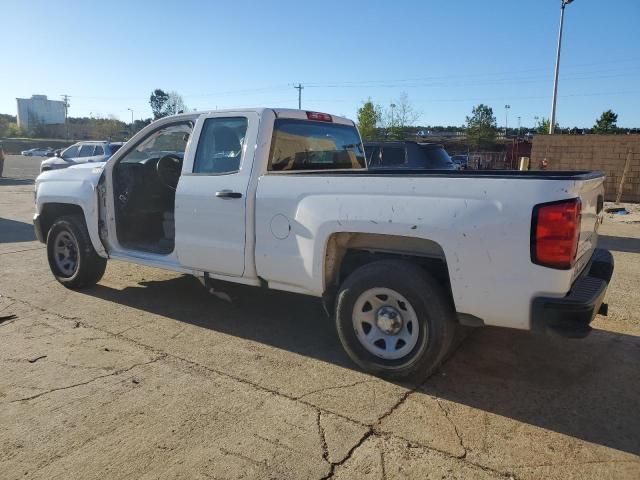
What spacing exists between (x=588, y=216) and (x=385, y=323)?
1.54 metres

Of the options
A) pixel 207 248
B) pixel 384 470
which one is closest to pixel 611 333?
pixel 384 470

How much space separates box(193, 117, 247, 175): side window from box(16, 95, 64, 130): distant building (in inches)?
5091

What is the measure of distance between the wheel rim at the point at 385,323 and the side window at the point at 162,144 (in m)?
2.55

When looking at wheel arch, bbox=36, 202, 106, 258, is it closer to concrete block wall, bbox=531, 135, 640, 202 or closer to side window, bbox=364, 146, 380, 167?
side window, bbox=364, 146, 380, 167

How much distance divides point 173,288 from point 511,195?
169 inches

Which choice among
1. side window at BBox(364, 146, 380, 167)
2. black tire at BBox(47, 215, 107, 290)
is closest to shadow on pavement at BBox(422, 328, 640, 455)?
black tire at BBox(47, 215, 107, 290)

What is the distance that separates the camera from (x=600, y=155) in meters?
18.0

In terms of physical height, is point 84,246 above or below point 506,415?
above

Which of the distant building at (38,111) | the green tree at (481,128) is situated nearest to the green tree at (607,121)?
the green tree at (481,128)

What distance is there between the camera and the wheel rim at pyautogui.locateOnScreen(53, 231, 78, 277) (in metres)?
5.77

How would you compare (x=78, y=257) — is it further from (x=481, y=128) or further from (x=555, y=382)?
(x=481, y=128)

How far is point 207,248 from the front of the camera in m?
4.43

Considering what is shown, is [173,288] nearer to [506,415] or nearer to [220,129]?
[220,129]

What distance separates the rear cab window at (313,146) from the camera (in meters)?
4.44
